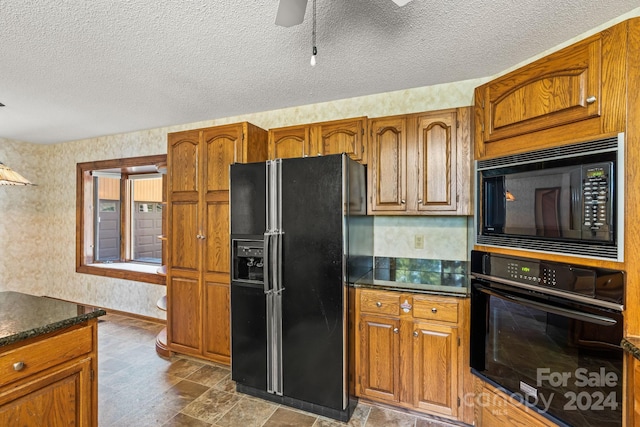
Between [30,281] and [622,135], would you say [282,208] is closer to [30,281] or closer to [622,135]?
[622,135]

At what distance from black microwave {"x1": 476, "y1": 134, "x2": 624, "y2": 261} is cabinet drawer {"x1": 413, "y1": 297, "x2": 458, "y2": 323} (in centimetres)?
48

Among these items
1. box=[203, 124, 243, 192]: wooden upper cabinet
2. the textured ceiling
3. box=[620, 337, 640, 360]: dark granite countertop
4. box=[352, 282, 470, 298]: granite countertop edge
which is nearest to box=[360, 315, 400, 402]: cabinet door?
box=[352, 282, 470, 298]: granite countertop edge

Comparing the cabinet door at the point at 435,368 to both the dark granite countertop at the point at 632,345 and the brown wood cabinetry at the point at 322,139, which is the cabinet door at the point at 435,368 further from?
the brown wood cabinetry at the point at 322,139

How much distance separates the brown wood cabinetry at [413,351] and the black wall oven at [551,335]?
0.41 feet

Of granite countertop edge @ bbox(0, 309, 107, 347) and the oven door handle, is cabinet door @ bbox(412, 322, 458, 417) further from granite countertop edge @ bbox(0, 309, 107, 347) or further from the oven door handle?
granite countertop edge @ bbox(0, 309, 107, 347)

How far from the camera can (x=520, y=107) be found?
169 cm

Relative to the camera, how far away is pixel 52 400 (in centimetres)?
138

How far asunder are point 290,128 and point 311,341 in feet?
5.93

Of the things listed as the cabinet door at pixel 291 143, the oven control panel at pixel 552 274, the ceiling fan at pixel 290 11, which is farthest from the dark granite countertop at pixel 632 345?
the cabinet door at pixel 291 143

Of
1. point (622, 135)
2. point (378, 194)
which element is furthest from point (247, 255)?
point (622, 135)

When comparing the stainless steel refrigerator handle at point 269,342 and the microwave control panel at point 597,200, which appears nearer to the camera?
the microwave control panel at point 597,200

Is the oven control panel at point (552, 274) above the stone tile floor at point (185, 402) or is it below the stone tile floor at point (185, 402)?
above

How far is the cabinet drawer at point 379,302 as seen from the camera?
6.98 ft

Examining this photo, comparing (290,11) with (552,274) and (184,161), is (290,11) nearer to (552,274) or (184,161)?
(552,274)
